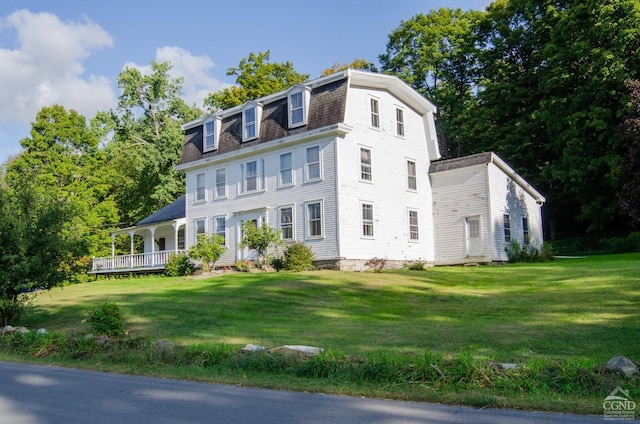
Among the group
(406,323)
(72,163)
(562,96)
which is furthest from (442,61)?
(406,323)

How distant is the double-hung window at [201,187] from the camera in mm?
30531

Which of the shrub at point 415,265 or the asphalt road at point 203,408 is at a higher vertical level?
the shrub at point 415,265

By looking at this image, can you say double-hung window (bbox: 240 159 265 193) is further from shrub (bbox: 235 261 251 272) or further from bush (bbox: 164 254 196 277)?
bush (bbox: 164 254 196 277)

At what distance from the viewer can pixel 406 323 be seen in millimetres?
12836

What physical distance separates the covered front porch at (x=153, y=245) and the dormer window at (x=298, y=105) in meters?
9.16

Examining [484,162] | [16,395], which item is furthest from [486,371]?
[484,162]

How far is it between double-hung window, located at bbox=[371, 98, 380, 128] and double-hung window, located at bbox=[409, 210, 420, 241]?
4.46 meters

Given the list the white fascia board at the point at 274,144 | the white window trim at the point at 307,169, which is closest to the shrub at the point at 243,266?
the white window trim at the point at 307,169

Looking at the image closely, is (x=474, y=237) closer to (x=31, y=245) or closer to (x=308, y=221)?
(x=308, y=221)

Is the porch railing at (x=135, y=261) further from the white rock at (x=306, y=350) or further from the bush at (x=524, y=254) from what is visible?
the white rock at (x=306, y=350)

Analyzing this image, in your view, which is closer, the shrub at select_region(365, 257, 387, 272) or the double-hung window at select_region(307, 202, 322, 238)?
the shrub at select_region(365, 257, 387, 272)

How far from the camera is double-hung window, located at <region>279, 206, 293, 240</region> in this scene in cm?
2602

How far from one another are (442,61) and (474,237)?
2010 cm

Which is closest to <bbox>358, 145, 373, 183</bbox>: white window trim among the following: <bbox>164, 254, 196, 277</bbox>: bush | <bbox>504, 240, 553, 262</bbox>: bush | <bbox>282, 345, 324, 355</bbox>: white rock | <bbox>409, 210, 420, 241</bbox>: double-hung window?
<bbox>409, 210, 420, 241</bbox>: double-hung window
